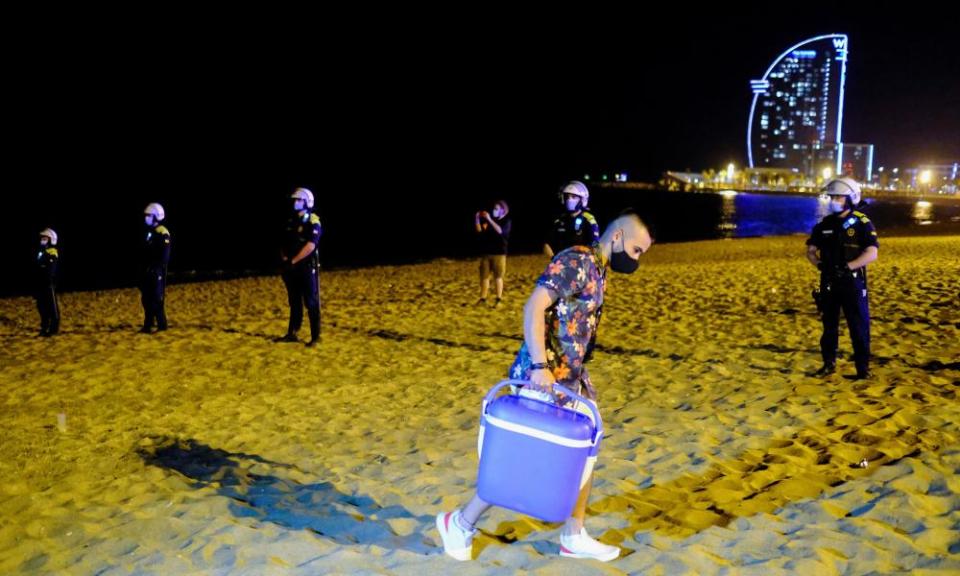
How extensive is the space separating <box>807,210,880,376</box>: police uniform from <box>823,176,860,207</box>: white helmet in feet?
0.50

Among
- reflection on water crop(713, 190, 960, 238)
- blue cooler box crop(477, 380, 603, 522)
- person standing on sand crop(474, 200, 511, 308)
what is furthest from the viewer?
reflection on water crop(713, 190, 960, 238)

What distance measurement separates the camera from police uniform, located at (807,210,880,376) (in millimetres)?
6516

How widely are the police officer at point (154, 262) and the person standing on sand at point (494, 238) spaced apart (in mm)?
4628

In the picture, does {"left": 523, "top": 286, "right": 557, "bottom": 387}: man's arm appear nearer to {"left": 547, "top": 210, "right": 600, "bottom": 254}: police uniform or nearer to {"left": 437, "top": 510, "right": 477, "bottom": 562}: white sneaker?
{"left": 437, "top": 510, "right": 477, "bottom": 562}: white sneaker

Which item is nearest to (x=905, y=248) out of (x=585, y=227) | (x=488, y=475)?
(x=585, y=227)

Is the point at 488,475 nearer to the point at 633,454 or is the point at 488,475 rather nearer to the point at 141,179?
the point at 633,454

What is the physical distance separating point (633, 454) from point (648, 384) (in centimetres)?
206

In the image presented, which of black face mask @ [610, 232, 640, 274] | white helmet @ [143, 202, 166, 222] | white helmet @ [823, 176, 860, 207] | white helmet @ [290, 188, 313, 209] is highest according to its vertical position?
white helmet @ [823, 176, 860, 207]

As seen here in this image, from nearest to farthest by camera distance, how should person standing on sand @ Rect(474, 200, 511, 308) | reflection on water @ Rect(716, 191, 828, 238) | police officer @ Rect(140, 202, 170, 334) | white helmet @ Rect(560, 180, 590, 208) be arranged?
white helmet @ Rect(560, 180, 590, 208)
police officer @ Rect(140, 202, 170, 334)
person standing on sand @ Rect(474, 200, 511, 308)
reflection on water @ Rect(716, 191, 828, 238)

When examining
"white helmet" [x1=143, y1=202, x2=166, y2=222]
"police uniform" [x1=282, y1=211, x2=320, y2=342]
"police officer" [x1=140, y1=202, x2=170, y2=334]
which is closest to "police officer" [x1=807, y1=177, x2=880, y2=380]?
"police uniform" [x1=282, y1=211, x2=320, y2=342]

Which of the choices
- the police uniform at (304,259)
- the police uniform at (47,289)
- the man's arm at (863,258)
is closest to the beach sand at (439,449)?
the police uniform at (47,289)

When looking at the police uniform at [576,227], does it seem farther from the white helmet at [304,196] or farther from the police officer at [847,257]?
the white helmet at [304,196]

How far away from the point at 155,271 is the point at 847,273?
8.64 m

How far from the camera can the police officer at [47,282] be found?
10977mm
